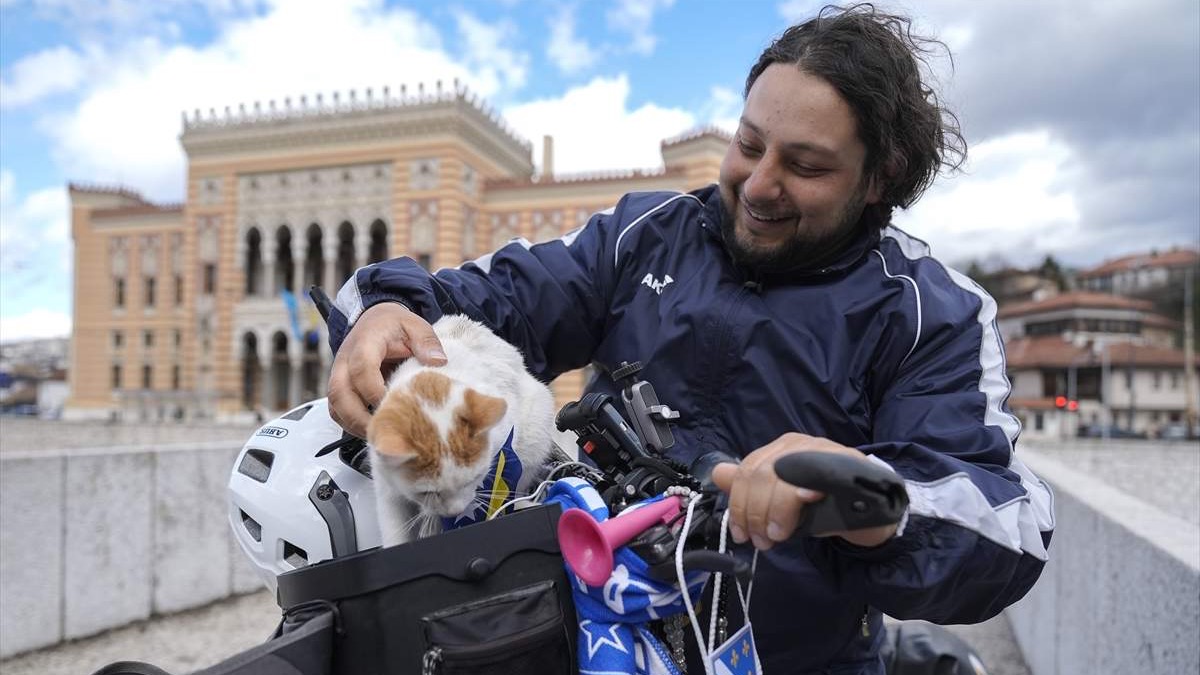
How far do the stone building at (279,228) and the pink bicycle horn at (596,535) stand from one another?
67.9ft

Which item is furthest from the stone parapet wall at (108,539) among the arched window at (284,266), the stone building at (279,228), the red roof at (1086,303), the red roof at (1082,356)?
the red roof at (1086,303)

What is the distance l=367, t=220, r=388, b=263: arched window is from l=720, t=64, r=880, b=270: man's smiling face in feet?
82.0

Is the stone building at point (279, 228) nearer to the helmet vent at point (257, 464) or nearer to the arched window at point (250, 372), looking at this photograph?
the arched window at point (250, 372)

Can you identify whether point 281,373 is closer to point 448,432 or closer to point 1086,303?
point 448,432

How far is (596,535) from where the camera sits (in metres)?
1.01

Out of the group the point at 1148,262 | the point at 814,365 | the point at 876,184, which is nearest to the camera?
the point at 814,365

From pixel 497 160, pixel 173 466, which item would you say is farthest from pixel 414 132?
pixel 173 466

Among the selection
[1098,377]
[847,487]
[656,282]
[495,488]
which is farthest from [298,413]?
[1098,377]

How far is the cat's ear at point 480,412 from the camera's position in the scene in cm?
149

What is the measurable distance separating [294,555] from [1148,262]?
71.9m

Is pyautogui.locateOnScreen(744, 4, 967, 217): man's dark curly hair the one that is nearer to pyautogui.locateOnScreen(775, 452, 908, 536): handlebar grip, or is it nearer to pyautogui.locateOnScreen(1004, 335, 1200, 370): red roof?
pyautogui.locateOnScreen(775, 452, 908, 536): handlebar grip

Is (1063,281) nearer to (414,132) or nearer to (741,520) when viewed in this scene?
(414,132)

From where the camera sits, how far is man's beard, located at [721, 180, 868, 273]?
1539 mm

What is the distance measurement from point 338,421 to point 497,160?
25.6 meters
